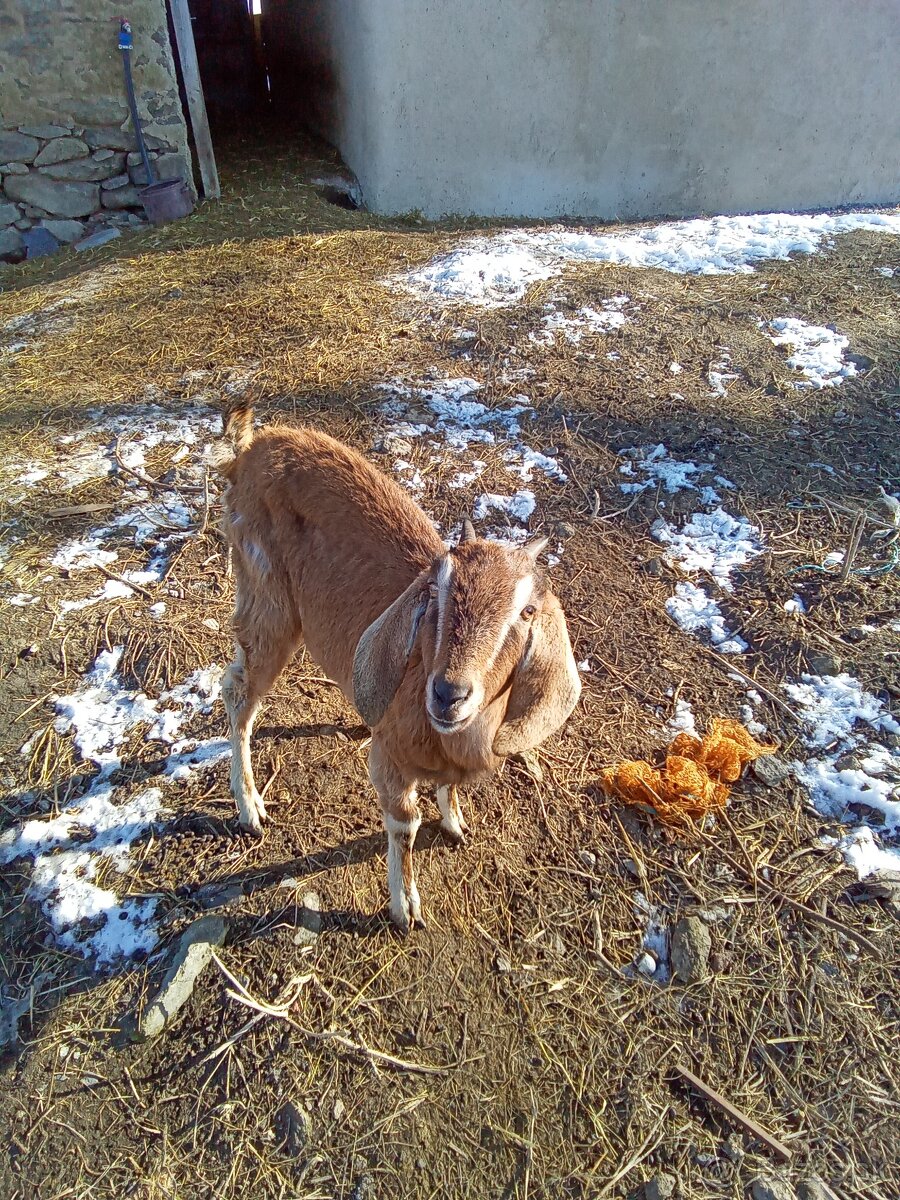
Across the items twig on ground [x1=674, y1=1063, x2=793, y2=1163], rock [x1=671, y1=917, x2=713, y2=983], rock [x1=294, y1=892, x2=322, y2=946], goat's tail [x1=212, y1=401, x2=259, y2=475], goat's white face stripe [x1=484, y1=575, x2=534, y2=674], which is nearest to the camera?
goat's white face stripe [x1=484, y1=575, x2=534, y2=674]

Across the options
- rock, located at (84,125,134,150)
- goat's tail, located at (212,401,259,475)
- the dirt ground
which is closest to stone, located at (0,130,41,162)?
rock, located at (84,125,134,150)

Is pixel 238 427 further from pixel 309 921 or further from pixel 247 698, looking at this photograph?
pixel 309 921

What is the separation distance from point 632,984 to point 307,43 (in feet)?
44.0

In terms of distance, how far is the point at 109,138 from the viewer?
784 centimetres

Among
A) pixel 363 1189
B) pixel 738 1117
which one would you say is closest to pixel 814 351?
pixel 738 1117

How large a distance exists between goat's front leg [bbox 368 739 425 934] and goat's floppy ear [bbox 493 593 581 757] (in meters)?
0.45

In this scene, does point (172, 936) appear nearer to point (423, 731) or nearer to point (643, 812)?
point (423, 731)

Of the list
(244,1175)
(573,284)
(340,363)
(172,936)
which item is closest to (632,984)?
(244,1175)

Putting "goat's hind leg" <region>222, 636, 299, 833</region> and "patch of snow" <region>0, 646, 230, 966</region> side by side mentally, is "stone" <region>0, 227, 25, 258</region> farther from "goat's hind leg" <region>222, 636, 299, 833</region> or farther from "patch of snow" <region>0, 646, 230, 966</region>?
"goat's hind leg" <region>222, 636, 299, 833</region>

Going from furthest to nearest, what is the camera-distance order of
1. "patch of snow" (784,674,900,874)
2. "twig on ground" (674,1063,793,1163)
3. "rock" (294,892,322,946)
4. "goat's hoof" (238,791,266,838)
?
"goat's hoof" (238,791,266,838)
"patch of snow" (784,674,900,874)
"rock" (294,892,322,946)
"twig on ground" (674,1063,793,1163)

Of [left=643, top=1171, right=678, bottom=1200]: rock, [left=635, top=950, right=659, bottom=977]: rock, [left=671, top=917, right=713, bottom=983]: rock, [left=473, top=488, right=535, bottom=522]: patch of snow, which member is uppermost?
[left=473, top=488, right=535, bottom=522]: patch of snow

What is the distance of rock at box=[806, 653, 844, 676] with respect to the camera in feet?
12.2

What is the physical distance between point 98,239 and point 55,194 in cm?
62

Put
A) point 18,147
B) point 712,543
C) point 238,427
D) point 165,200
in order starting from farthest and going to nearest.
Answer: point 165,200 → point 18,147 → point 712,543 → point 238,427
